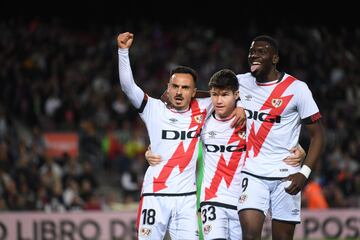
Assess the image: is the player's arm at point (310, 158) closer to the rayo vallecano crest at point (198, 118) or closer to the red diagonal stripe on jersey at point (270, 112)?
the red diagonal stripe on jersey at point (270, 112)

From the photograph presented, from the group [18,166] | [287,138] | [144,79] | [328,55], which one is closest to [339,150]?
[328,55]

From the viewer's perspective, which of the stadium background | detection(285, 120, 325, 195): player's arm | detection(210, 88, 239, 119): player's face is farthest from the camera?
the stadium background

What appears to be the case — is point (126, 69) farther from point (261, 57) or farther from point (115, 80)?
point (115, 80)

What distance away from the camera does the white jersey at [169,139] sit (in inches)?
356

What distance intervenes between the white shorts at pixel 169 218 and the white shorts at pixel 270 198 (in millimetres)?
516

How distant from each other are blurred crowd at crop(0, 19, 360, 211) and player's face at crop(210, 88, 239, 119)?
27.8ft

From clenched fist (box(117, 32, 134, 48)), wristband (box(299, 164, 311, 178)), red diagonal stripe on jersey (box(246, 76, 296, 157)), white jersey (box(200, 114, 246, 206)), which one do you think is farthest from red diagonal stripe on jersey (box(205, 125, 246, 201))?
clenched fist (box(117, 32, 134, 48))

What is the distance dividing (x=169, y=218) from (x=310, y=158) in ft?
5.14

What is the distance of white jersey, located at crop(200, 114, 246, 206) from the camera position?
29.9ft

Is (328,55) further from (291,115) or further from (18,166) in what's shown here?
(291,115)

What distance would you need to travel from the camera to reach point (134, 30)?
26797mm

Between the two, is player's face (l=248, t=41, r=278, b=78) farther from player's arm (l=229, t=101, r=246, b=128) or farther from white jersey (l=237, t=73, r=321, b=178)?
player's arm (l=229, t=101, r=246, b=128)

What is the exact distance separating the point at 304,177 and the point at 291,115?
682 millimetres

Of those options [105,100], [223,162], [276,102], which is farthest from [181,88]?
[105,100]
